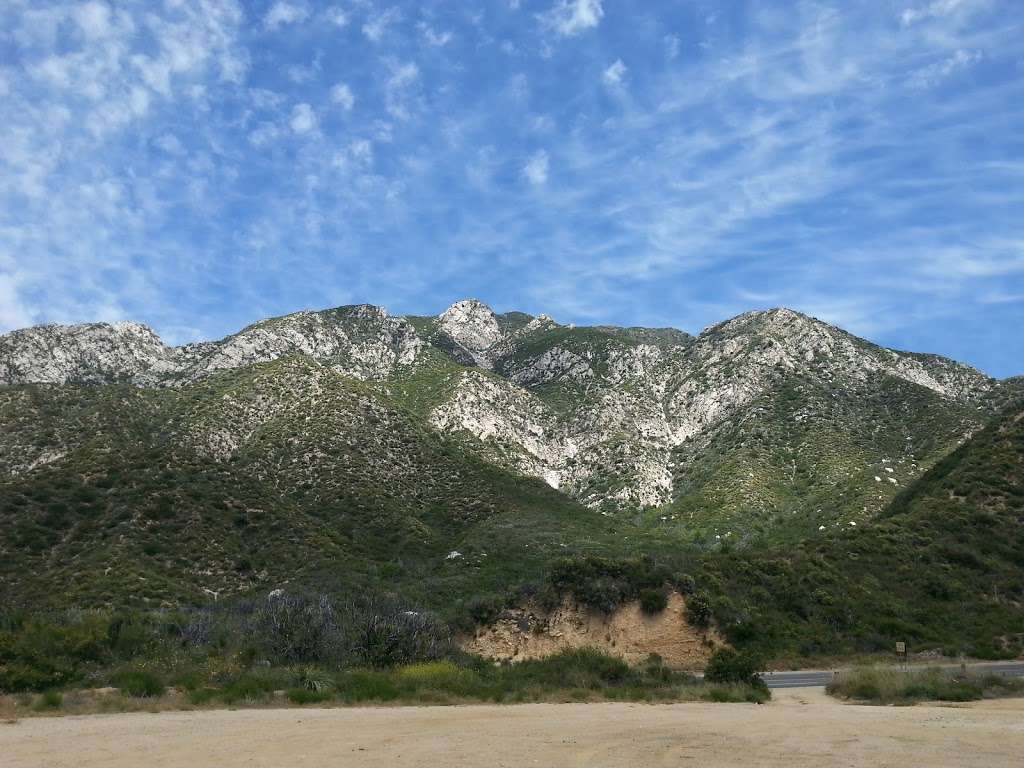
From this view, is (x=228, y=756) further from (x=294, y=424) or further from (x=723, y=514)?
(x=723, y=514)

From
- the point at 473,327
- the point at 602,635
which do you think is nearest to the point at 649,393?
the point at 473,327

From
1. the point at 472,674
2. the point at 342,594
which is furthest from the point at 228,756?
the point at 342,594

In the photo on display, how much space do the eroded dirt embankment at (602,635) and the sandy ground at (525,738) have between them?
14.8m

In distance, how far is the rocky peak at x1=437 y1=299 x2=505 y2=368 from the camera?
14575 cm

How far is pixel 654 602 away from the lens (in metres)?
31.4

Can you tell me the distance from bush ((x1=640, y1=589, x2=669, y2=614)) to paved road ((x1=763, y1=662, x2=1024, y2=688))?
18.4 ft

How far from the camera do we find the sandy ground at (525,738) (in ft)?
32.1

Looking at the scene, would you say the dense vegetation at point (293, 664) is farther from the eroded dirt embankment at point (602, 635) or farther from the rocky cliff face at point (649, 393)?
the rocky cliff face at point (649, 393)

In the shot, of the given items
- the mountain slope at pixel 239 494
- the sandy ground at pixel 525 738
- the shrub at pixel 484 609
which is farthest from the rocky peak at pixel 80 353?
the sandy ground at pixel 525 738

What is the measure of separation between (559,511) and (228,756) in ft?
209

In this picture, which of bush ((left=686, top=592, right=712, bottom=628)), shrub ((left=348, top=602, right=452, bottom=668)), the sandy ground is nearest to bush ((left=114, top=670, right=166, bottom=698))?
the sandy ground

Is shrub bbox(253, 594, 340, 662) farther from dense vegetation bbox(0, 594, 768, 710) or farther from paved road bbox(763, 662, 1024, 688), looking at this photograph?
paved road bbox(763, 662, 1024, 688)

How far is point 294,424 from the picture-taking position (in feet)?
228

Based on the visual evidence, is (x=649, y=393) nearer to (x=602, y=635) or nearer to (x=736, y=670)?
(x=602, y=635)
